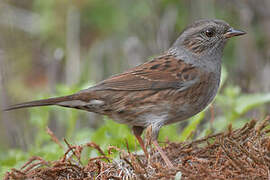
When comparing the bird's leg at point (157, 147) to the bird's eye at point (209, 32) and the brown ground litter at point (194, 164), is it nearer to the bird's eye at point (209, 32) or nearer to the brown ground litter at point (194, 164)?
the brown ground litter at point (194, 164)

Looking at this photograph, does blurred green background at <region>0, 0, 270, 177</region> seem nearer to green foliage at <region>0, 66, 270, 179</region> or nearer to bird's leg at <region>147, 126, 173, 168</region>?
green foliage at <region>0, 66, 270, 179</region>

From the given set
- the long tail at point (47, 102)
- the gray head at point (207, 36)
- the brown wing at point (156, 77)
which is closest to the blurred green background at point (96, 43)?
the gray head at point (207, 36)

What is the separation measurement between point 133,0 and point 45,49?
1.84 m

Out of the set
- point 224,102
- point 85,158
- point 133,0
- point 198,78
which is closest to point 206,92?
point 198,78

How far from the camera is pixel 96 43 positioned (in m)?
7.61

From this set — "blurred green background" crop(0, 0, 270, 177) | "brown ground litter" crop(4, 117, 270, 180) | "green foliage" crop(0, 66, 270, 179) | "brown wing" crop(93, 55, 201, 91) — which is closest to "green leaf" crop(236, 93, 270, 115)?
"green foliage" crop(0, 66, 270, 179)

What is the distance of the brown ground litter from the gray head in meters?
1.18

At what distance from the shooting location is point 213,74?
3.84m

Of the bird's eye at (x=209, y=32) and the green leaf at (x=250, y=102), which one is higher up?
the bird's eye at (x=209, y=32)

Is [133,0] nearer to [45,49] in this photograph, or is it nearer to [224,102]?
[45,49]

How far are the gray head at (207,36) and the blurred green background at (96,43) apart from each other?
141 centimetres

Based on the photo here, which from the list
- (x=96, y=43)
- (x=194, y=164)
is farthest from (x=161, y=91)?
(x=96, y=43)

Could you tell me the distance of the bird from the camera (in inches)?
143

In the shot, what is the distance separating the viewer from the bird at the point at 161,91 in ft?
11.9
